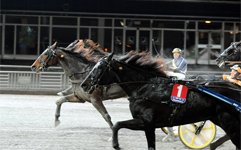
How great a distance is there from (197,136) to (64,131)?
322 cm

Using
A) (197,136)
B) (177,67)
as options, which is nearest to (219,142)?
(197,136)

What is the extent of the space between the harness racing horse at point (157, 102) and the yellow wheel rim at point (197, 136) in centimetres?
141

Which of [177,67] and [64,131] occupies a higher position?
[177,67]

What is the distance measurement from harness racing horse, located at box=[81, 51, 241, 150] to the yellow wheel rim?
1.41 meters

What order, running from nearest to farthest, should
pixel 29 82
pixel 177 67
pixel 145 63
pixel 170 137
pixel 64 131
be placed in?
1. pixel 145 63
2. pixel 177 67
3. pixel 170 137
4. pixel 64 131
5. pixel 29 82

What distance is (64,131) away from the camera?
9.14m

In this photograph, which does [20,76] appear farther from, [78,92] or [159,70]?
[159,70]

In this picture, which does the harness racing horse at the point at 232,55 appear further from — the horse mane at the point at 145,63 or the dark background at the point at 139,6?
the dark background at the point at 139,6

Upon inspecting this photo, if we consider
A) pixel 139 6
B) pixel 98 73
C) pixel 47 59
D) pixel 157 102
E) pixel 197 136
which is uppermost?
pixel 139 6

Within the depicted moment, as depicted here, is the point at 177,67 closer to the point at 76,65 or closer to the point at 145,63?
the point at 145,63

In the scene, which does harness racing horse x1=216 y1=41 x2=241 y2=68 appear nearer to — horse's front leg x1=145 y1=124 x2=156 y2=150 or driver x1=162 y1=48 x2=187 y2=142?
driver x1=162 y1=48 x2=187 y2=142

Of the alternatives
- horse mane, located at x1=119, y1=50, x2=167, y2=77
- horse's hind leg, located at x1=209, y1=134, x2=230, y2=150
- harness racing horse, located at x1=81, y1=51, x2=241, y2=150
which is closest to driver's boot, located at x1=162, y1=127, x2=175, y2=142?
horse's hind leg, located at x1=209, y1=134, x2=230, y2=150

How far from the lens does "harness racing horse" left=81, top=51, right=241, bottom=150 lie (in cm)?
591

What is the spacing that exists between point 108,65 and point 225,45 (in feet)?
74.7
